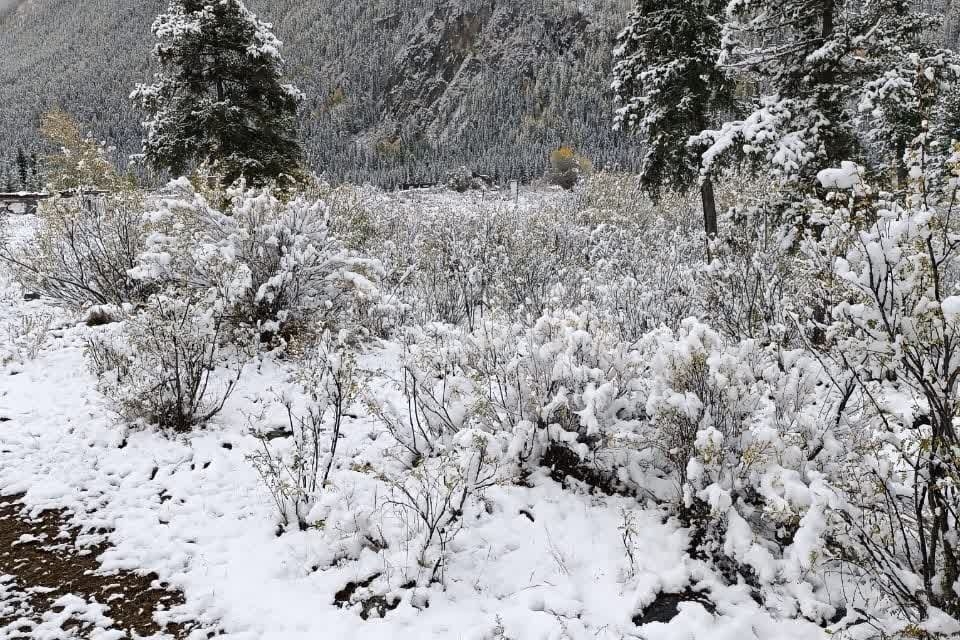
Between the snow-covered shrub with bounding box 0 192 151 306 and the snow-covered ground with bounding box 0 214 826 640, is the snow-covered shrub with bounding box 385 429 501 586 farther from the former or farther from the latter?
the snow-covered shrub with bounding box 0 192 151 306

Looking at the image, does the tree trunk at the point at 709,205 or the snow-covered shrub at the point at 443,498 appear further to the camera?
the tree trunk at the point at 709,205

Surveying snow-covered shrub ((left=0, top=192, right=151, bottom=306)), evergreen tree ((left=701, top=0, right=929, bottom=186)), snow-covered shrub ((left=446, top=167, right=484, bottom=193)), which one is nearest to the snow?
evergreen tree ((left=701, top=0, right=929, bottom=186))

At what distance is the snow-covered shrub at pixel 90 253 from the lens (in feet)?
24.9

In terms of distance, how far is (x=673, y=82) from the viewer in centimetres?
1258

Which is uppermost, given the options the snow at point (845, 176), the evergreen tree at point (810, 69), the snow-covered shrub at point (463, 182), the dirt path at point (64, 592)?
the snow-covered shrub at point (463, 182)

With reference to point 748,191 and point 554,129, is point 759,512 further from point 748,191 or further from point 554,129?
point 554,129

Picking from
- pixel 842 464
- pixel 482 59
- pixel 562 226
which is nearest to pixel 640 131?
pixel 562 226

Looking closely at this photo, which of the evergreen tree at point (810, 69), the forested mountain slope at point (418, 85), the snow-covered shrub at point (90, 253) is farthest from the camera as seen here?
the forested mountain slope at point (418, 85)

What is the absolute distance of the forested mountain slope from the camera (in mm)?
97775

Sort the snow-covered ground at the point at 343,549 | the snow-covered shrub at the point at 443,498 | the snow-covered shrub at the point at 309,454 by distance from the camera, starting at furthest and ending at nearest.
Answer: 1. the snow-covered shrub at the point at 309,454
2. the snow-covered shrub at the point at 443,498
3. the snow-covered ground at the point at 343,549

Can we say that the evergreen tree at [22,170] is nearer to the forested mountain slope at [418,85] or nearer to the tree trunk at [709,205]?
the forested mountain slope at [418,85]

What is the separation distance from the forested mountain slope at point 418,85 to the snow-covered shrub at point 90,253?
68.1 m

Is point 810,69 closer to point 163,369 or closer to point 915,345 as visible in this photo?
point 915,345

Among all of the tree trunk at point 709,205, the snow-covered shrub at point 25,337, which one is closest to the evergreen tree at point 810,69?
the tree trunk at point 709,205
